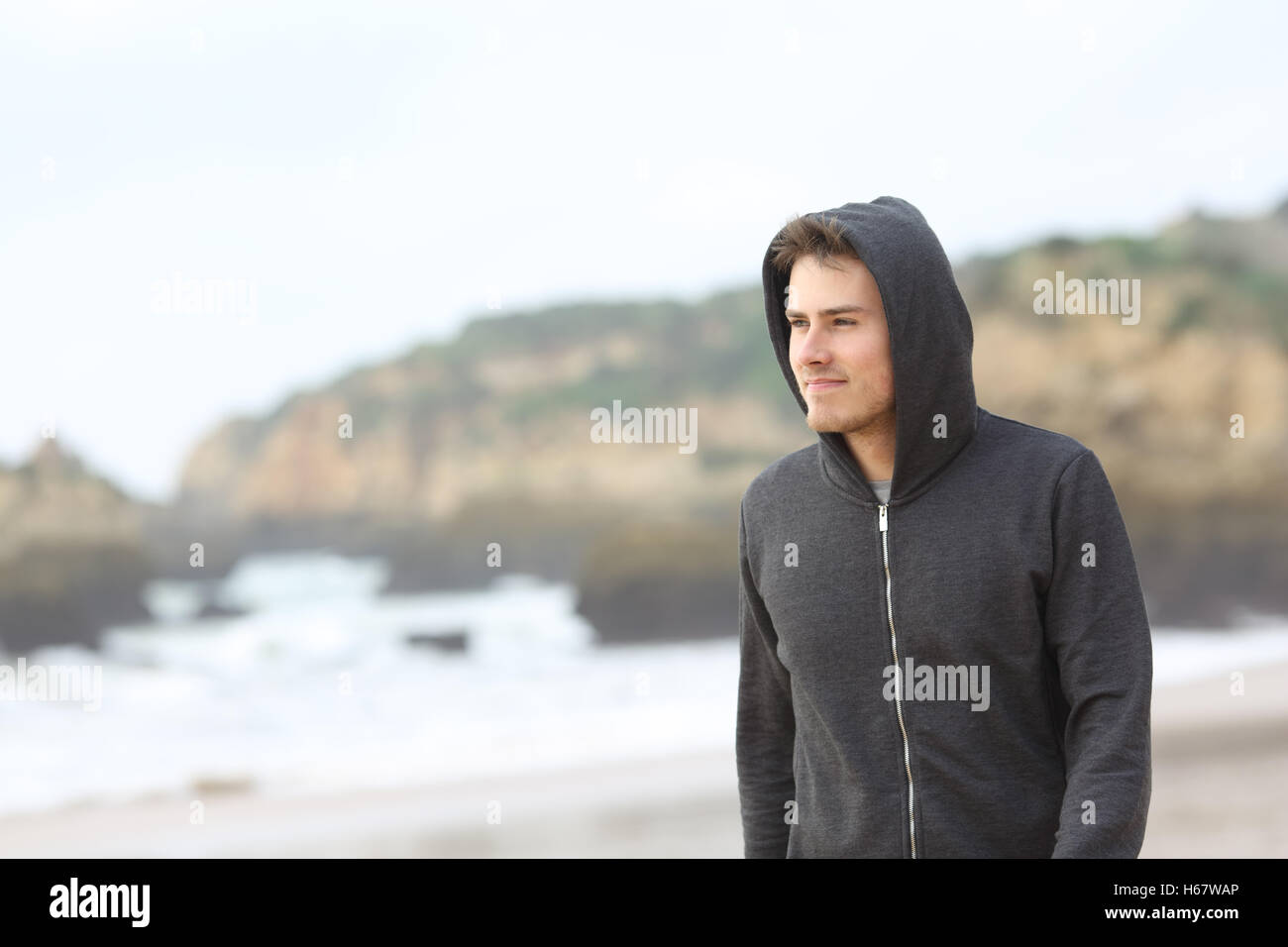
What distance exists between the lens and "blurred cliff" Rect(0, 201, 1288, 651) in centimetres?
1562

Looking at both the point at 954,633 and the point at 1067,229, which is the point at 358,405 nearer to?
the point at 1067,229

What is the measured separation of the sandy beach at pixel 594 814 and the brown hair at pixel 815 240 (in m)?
4.14

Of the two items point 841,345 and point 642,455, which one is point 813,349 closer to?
point 841,345

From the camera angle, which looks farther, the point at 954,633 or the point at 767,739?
the point at 767,739

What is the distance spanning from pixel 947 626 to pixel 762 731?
1.21ft

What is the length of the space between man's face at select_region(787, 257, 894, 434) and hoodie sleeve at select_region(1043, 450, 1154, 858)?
0.27 meters

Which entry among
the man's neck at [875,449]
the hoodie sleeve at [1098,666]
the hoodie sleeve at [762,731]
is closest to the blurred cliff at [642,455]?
the hoodie sleeve at [762,731]

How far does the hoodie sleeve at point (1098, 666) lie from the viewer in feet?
4.84

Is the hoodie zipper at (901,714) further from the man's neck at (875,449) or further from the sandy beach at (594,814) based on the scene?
the sandy beach at (594,814)

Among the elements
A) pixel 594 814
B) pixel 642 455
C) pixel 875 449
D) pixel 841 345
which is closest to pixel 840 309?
pixel 841 345

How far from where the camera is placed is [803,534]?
1.75 m

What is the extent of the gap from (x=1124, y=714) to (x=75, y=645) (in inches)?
609

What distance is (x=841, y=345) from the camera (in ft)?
5.49

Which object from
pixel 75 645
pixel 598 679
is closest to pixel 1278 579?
pixel 598 679
